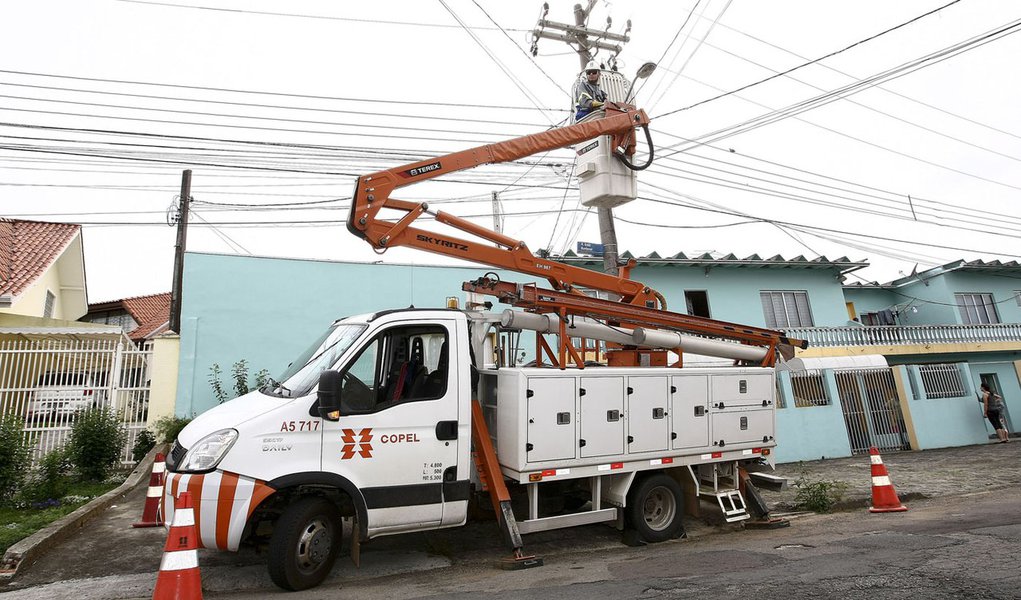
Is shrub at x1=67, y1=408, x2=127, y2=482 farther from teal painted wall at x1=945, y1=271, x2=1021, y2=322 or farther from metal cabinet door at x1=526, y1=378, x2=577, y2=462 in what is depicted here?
teal painted wall at x1=945, y1=271, x2=1021, y2=322

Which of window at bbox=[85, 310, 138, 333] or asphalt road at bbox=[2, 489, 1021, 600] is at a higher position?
window at bbox=[85, 310, 138, 333]

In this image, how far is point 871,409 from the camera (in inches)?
595

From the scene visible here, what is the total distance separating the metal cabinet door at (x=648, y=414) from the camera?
A: 616 centimetres

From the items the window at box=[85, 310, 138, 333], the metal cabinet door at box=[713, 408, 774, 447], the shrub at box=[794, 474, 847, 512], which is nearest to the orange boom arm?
the metal cabinet door at box=[713, 408, 774, 447]

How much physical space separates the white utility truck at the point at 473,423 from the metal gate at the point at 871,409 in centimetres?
933

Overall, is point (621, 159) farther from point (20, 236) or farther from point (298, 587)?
point (20, 236)

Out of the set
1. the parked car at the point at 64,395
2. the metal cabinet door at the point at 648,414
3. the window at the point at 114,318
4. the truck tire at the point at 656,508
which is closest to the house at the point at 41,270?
the parked car at the point at 64,395

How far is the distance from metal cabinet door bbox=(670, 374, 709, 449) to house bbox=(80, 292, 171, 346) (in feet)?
76.7

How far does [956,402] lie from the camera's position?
16125 millimetres

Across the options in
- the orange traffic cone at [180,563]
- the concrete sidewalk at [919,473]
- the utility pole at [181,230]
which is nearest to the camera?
the orange traffic cone at [180,563]

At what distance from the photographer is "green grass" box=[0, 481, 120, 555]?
5781 millimetres

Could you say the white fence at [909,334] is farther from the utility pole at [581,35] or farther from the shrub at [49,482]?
the shrub at [49,482]

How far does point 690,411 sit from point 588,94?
5.04 m

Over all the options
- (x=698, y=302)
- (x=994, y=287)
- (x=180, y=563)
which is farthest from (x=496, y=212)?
(x=994, y=287)
